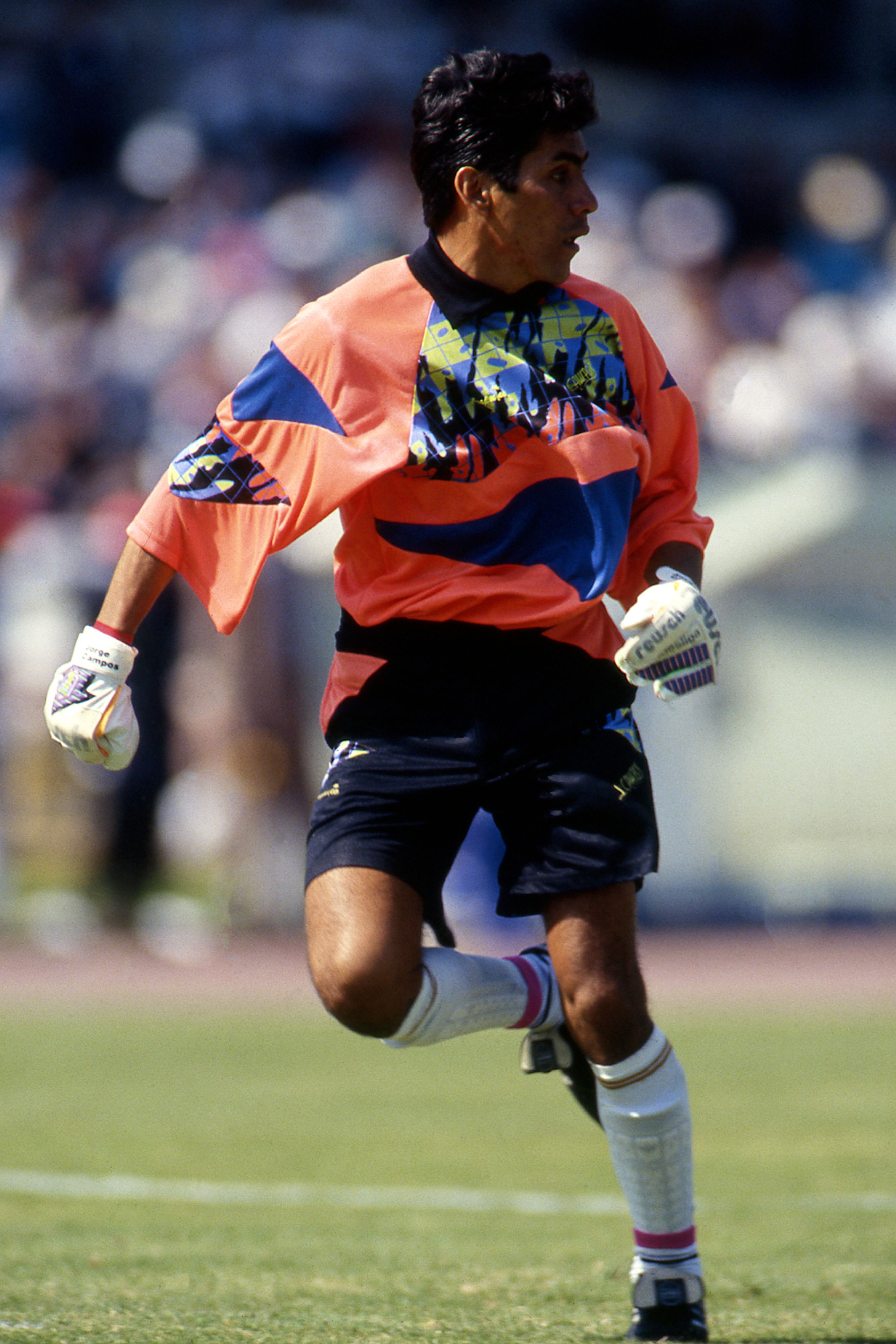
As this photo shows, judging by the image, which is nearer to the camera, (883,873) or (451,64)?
(451,64)

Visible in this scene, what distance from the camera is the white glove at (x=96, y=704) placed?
350 centimetres

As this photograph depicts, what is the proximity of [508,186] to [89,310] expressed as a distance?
11.3 meters

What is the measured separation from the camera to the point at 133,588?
3.60m

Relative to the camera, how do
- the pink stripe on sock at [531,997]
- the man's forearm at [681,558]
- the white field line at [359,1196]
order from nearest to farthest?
the man's forearm at [681,558] → the pink stripe on sock at [531,997] → the white field line at [359,1196]

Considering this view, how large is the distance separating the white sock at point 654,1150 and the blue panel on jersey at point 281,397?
51.2 inches

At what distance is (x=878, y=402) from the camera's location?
11.3 m

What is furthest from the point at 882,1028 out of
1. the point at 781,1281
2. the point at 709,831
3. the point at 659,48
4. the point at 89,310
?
the point at 659,48

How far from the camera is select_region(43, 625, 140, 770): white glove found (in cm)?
350

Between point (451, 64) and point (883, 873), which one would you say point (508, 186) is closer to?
point (451, 64)

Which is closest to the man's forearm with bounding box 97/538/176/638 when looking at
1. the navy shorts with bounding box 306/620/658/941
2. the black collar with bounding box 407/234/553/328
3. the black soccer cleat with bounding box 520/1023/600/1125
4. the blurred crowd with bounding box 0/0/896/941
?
the navy shorts with bounding box 306/620/658/941

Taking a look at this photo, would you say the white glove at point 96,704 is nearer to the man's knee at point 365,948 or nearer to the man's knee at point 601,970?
the man's knee at point 365,948

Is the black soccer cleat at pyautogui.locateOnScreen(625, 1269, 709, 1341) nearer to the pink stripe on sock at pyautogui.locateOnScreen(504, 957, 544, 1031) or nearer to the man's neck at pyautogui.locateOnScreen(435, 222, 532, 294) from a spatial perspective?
the pink stripe on sock at pyautogui.locateOnScreen(504, 957, 544, 1031)

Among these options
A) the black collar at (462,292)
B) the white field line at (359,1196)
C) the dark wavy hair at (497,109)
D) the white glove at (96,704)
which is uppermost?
the dark wavy hair at (497,109)

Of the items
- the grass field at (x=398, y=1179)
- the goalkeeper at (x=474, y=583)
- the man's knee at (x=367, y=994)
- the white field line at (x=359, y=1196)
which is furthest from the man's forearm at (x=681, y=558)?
the white field line at (x=359, y=1196)
